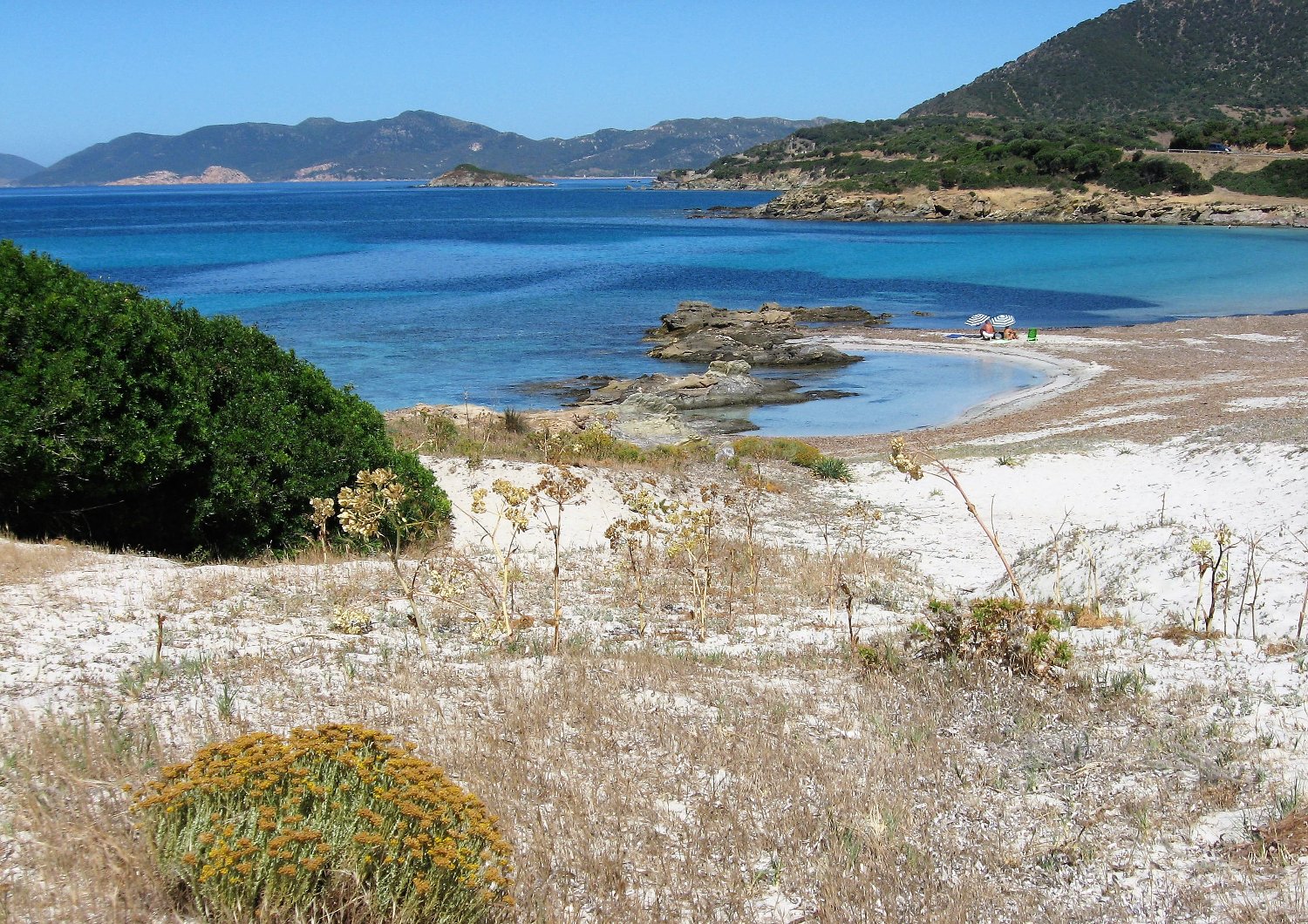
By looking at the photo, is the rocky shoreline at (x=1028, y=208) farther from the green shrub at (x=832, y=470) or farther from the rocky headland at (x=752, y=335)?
the green shrub at (x=832, y=470)

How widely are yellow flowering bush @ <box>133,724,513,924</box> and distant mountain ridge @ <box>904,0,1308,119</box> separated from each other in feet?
629

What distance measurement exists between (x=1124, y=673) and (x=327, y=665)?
16.6 ft

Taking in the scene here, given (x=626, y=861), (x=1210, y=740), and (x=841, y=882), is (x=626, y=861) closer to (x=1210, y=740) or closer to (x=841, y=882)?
(x=841, y=882)

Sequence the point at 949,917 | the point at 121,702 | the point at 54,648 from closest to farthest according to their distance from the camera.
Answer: the point at 949,917, the point at 121,702, the point at 54,648

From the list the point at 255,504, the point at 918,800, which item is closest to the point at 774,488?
the point at 255,504

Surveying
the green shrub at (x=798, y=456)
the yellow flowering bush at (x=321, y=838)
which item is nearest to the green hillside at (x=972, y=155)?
the green shrub at (x=798, y=456)

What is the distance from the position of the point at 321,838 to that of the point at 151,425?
718 cm

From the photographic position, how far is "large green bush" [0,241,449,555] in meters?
8.58

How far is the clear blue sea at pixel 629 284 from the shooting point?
33344 millimetres

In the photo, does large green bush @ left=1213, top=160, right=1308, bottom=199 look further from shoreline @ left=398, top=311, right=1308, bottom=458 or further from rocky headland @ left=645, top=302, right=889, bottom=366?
rocky headland @ left=645, top=302, right=889, bottom=366

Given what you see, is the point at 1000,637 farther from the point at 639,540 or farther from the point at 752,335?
the point at 752,335

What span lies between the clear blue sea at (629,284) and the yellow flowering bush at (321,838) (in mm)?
16952

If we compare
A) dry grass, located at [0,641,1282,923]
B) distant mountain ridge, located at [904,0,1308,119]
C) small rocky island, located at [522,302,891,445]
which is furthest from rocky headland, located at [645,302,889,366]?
distant mountain ridge, located at [904,0,1308,119]

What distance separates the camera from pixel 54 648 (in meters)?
5.87
